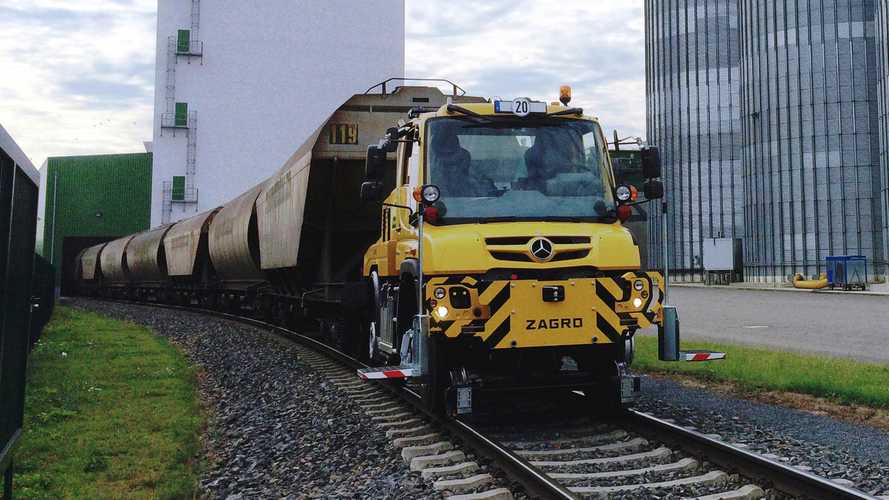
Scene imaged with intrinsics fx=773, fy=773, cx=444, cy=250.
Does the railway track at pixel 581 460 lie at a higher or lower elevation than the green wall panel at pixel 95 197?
lower

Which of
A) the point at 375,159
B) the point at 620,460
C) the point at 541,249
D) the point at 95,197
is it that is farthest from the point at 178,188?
the point at 620,460

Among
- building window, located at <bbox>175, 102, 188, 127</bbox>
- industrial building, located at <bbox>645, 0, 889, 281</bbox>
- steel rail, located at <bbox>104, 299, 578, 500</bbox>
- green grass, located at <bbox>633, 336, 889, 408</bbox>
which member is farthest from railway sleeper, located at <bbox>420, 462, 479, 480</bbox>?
industrial building, located at <bbox>645, 0, 889, 281</bbox>

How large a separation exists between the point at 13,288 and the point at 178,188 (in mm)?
47462

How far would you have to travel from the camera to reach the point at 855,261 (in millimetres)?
41125

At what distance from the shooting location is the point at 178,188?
49594 millimetres

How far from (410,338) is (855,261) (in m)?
40.5

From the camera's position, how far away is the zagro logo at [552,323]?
21.6 ft

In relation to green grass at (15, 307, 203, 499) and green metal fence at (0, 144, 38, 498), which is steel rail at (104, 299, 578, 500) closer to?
green grass at (15, 307, 203, 499)

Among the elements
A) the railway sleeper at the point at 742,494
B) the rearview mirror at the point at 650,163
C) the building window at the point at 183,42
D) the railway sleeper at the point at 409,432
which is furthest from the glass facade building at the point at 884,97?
the railway sleeper at the point at 742,494

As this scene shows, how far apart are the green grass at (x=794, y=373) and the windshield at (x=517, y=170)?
3.85 m

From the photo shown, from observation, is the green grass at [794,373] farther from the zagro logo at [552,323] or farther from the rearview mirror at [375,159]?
the rearview mirror at [375,159]

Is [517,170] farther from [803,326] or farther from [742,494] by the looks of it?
[803,326]

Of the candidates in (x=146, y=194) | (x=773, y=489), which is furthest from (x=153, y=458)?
(x=146, y=194)

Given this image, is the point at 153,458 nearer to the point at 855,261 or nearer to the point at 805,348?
the point at 805,348
